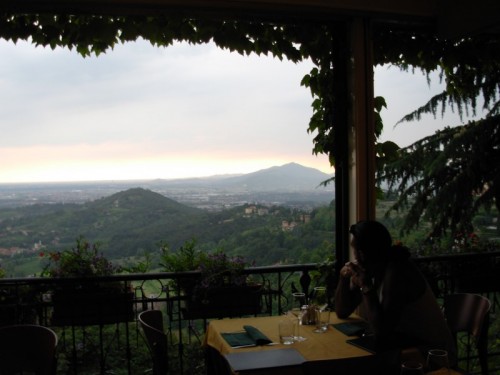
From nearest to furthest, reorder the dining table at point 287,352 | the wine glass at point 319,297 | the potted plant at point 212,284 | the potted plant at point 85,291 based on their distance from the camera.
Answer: the dining table at point 287,352
the wine glass at point 319,297
the potted plant at point 85,291
the potted plant at point 212,284

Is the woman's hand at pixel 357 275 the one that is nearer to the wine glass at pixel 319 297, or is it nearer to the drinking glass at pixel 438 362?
the wine glass at pixel 319 297

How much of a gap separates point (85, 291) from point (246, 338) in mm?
1377

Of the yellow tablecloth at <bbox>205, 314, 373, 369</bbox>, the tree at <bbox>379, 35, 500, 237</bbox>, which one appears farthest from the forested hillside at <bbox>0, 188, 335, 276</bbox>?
the tree at <bbox>379, 35, 500, 237</bbox>

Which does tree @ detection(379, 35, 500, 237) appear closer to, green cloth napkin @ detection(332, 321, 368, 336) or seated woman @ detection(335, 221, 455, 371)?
seated woman @ detection(335, 221, 455, 371)

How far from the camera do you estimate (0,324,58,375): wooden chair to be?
8.91 feet

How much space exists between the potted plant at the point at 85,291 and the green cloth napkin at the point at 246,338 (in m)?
1.06

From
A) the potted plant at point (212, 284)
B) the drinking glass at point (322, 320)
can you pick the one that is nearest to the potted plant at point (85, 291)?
the potted plant at point (212, 284)

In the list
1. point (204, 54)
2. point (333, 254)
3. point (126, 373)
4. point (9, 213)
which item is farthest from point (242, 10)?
point (126, 373)

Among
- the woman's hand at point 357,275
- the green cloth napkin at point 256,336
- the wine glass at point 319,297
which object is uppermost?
the woman's hand at point 357,275

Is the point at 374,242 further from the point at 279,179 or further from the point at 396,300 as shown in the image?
the point at 279,179

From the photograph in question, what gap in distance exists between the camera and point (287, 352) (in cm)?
246

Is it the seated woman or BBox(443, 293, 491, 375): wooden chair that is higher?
the seated woman

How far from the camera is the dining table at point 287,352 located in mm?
1781

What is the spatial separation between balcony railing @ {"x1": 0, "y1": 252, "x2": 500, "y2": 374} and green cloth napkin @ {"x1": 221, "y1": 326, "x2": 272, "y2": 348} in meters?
0.87
